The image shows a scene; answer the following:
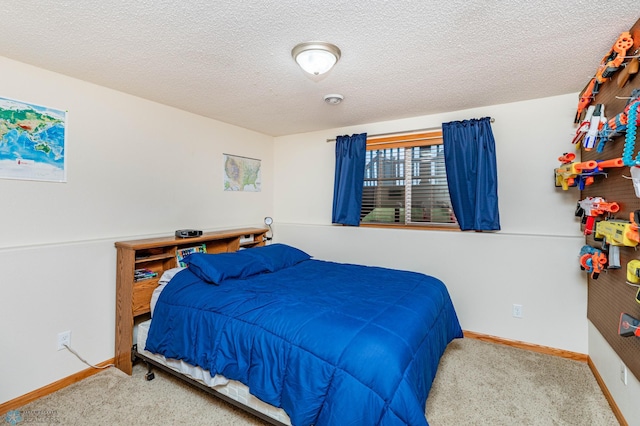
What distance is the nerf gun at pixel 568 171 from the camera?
223 centimetres

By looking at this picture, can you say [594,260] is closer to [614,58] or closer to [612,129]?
[612,129]

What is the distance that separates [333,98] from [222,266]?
5.78 feet

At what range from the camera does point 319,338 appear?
5.32 ft

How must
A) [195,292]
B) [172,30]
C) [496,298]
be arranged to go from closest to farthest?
[172,30], [195,292], [496,298]

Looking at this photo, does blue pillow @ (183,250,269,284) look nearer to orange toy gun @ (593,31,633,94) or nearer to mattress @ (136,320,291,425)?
mattress @ (136,320,291,425)

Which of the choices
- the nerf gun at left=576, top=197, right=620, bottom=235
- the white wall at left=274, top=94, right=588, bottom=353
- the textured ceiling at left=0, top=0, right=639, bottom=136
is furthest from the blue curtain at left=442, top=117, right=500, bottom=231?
the nerf gun at left=576, top=197, right=620, bottom=235

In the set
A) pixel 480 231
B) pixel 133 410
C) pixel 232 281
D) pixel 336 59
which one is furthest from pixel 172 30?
pixel 480 231

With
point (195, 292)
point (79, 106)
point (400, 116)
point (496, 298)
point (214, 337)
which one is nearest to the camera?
point (214, 337)

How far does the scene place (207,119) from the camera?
347cm

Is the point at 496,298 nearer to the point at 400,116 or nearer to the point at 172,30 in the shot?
the point at 400,116

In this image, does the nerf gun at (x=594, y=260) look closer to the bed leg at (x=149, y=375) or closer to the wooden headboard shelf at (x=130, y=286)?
the wooden headboard shelf at (x=130, y=286)

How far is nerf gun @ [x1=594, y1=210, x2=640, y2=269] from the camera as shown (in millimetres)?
1591

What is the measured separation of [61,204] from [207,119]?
1662 mm

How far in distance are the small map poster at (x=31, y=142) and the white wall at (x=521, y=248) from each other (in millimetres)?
3031
